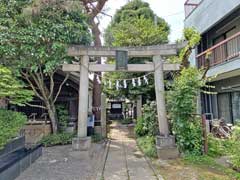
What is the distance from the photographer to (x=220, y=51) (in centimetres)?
1274

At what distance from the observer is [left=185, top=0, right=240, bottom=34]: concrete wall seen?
35.7 feet

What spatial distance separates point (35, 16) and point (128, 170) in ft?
19.6

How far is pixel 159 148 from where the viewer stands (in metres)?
8.08

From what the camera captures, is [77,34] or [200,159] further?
[77,34]

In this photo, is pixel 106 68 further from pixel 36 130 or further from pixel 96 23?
pixel 96 23

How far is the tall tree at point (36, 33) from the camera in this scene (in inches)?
340

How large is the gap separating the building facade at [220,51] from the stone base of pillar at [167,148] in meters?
3.74

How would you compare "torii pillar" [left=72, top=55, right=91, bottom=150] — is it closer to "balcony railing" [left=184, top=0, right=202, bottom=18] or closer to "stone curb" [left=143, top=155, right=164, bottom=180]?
"stone curb" [left=143, top=155, right=164, bottom=180]

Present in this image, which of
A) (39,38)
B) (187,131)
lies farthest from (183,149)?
(39,38)

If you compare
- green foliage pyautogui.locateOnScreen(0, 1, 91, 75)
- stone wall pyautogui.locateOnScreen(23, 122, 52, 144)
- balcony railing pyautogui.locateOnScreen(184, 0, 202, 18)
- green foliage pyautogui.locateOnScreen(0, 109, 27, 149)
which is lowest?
stone wall pyautogui.locateOnScreen(23, 122, 52, 144)

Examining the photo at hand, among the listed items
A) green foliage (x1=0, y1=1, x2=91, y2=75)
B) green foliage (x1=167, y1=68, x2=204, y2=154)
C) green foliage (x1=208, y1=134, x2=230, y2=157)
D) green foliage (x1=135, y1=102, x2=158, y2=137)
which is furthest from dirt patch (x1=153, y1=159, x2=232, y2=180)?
green foliage (x1=0, y1=1, x2=91, y2=75)

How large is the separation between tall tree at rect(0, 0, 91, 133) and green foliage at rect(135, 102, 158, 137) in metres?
4.15

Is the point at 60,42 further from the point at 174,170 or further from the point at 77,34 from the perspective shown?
the point at 174,170

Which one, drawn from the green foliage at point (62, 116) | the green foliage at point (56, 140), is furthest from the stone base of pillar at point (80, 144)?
the green foliage at point (62, 116)
